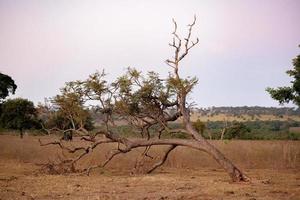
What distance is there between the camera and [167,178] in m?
16.5

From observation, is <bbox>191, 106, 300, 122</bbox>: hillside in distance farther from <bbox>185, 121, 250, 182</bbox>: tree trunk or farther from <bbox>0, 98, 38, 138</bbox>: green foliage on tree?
<bbox>185, 121, 250, 182</bbox>: tree trunk

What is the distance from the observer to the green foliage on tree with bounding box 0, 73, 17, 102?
146 ft

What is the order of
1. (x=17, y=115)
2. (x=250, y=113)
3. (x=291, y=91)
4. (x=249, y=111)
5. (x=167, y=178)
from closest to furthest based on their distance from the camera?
(x=167, y=178), (x=291, y=91), (x=17, y=115), (x=250, y=113), (x=249, y=111)

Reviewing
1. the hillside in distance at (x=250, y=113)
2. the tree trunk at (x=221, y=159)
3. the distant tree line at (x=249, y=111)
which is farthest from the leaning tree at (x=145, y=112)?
the distant tree line at (x=249, y=111)

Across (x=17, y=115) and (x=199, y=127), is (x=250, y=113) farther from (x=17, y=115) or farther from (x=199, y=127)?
(x=17, y=115)

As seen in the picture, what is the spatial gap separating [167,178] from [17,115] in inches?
1137

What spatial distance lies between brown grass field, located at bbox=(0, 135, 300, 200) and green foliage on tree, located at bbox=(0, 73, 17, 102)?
18.8 m

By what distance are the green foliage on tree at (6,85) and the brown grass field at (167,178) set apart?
18760 mm

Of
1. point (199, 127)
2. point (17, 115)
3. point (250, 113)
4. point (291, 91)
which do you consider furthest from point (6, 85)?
point (250, 113)

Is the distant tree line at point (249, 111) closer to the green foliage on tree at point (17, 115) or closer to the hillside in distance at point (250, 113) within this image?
the hillside in distance at point (250, 113)

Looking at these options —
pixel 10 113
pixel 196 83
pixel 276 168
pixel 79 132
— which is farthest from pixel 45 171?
pixel 10 113

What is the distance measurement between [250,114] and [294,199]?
102508mm

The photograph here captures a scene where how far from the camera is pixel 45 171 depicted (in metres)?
18.4

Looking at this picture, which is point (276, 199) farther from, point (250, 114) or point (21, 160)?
point (250, 114)
